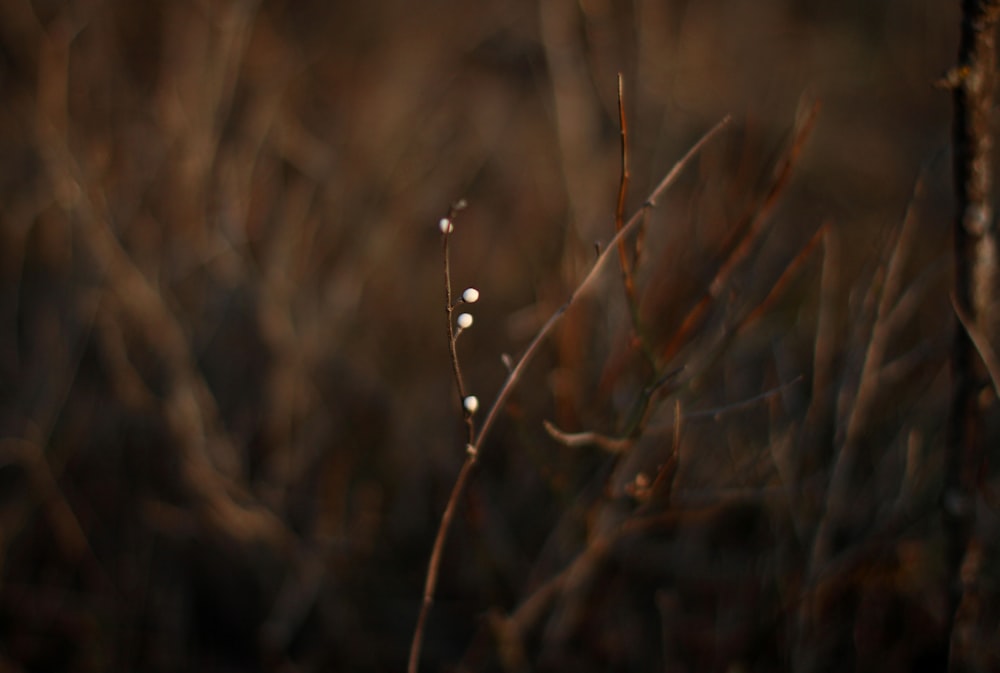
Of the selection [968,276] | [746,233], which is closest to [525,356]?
[746,233]

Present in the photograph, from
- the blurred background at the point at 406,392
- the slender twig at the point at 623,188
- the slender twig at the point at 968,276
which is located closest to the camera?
the slender twig at the point at 623,188

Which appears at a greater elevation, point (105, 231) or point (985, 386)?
point (105, 231)

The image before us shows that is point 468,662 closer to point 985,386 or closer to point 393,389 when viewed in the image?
point 393,389

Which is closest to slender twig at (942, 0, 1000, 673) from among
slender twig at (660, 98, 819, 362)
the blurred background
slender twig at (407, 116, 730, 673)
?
the blurred background

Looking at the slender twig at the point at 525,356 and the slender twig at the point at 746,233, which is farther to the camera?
the slender twig at the point at 746,233

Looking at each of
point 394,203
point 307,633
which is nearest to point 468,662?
point 307,633

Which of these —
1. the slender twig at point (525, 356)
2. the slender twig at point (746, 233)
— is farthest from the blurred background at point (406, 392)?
the slender twig at point (525, 356)

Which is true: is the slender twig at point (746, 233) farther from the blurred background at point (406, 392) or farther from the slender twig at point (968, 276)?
the slender twig at point (968, 276)

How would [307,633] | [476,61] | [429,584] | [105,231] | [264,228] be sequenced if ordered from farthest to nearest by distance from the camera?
[476,61] → [264,228] → [307,633] → [105,231] → [429,584]

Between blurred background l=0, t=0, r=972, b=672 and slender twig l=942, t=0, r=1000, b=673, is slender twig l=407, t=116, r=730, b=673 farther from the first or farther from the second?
slender twig l=942, t=0, r=1000, b=673
